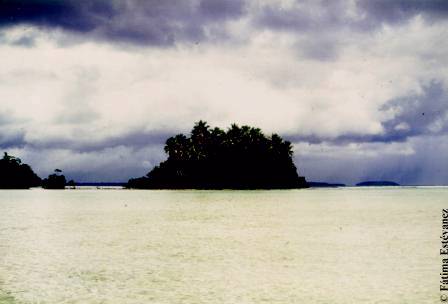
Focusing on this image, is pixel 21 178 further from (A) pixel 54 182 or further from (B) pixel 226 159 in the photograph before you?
(B) pixel 226 159

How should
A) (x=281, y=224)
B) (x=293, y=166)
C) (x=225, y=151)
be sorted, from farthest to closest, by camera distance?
1. (x=293, y=166)
2. (x=225, y=151)
3. (x=281, y=224)

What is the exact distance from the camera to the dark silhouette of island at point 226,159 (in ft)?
354

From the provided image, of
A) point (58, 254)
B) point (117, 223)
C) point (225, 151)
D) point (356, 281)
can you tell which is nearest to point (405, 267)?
point (356, 281)

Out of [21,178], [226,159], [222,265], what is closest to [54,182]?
[21,178]

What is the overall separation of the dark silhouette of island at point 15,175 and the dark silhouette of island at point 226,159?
4704 centimetres

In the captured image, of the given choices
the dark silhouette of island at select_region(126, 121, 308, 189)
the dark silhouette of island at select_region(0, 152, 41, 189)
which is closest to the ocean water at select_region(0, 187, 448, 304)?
the dark silhouette of island at select_region(126, 121, 308, 189)

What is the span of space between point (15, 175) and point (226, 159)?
2583 inches

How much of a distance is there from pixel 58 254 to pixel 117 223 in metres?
15.1

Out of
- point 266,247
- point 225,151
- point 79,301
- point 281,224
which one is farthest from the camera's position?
point 225,151

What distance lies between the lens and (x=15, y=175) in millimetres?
138875

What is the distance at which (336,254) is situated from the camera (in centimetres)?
1955

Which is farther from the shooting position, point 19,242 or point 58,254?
point 19,242

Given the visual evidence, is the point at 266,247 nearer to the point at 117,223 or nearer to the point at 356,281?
the point at 356,281

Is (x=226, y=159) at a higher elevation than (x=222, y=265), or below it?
higher
